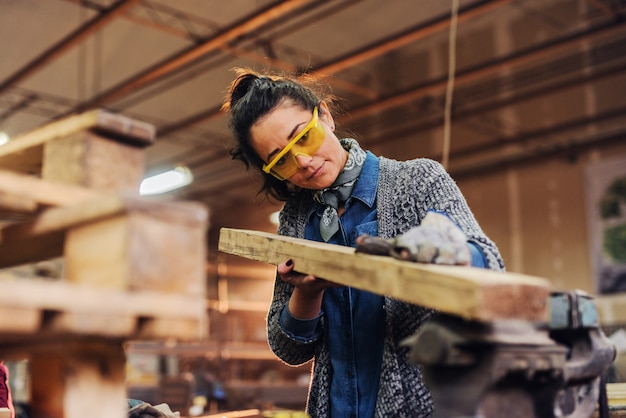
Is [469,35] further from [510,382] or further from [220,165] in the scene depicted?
[510,382]

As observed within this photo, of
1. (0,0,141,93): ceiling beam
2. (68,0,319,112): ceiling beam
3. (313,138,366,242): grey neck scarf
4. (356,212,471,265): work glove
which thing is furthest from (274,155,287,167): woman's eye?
(0,0,141,93): ceiling beam

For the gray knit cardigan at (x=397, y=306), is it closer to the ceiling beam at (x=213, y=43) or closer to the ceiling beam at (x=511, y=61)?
the ceiling beam at (x=511, y=61)

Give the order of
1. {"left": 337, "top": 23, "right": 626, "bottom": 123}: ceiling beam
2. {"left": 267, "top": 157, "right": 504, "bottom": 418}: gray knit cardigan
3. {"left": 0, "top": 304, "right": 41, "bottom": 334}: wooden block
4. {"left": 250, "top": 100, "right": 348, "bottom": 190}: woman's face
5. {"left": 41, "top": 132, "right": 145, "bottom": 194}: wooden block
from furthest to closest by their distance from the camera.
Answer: {"left": 337, "top": 23, "right": 626, "bottom": 123}: ceiling beam
{"left": 250, "top": 100, "right": 348, "bottom": 190}: woman's face
{"left": 267, "top": 157, "right": 504, "bottom": 418}: gray knit cardigan
{"left": 41, "top": 132, "right": 145, "bottom": 194}: wooden block
{"left": 0, "top": 304, "right": 41, "bottom": 334}: wooden block

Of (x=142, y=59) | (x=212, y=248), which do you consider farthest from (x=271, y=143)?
(x=212, y=248)

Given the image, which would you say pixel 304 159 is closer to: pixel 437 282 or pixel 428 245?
pixel 428 245

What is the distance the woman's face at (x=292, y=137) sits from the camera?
2.12 m

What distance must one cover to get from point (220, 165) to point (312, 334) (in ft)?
47.3

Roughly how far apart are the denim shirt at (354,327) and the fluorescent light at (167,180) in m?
9.10

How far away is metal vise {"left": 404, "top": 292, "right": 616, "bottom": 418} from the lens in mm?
1298

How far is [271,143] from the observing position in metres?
2.16

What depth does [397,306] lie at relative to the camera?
6.40 ft

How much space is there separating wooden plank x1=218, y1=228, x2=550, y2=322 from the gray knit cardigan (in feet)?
1.05

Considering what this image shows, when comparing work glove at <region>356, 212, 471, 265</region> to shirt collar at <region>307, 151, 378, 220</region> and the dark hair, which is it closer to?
shirt collar at <region>307, 151, 378, 220</region>

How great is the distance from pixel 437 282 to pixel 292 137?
954 mm
